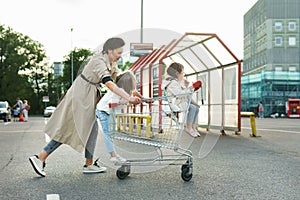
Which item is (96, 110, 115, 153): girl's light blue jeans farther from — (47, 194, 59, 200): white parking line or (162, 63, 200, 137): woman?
(47, 194, 59, 200): white parking line

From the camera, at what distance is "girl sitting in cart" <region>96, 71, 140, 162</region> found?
16.9 ft

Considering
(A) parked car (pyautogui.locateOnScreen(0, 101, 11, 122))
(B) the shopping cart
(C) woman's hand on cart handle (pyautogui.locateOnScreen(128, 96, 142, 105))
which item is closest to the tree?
(A) parked car (pyautogui.locateOnScreen(0, 101, 11, 122))

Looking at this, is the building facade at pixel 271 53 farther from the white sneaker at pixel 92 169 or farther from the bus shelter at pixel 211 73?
the white sneaker at pixel 92 169

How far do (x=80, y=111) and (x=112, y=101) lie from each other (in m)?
0.45

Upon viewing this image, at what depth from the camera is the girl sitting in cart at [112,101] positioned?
5.15 meters

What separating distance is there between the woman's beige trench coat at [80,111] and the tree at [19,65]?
61.7 metres

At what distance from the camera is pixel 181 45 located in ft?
44.5

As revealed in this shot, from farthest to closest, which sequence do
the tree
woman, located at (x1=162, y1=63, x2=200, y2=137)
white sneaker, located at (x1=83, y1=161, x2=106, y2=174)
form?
the tree
white sneaker, located at (x1=83, y1=161, x2=106, y2=174)
woman, located at (x1=162, y1=63, x2=200, y2=137)

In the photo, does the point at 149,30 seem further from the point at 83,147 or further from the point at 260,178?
the point at 260,178

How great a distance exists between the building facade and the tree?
32673 millimetres

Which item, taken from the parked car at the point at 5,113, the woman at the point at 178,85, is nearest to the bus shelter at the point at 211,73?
the woman at the point at 178,85

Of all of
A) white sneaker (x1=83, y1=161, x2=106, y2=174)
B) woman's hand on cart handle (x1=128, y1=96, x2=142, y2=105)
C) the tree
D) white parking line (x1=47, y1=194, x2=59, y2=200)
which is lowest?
white parking line (x1=47, y1=194, x2=59, y2=200)

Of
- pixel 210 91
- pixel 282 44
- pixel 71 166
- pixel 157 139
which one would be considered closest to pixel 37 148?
pixel 71 166

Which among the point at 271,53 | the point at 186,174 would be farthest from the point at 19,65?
the point at 186,174
